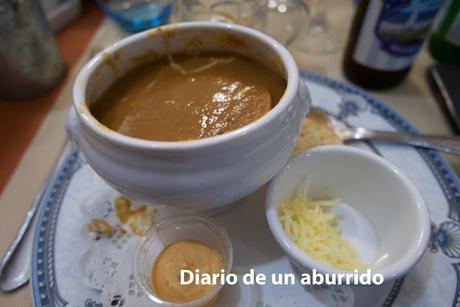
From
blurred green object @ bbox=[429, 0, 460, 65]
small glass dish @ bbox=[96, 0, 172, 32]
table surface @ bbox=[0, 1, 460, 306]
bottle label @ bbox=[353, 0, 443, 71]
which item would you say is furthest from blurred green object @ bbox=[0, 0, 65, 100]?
blurred green object @ bbox=[429, 0, 460, 65]

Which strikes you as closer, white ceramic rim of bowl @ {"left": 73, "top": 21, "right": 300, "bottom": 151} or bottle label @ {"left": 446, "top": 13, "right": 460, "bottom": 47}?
white ceramic rim of bowl @ {"left": 73, "top": 21, "right": 300, "bottom": 151}

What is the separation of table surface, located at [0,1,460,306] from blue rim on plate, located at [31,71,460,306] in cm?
6

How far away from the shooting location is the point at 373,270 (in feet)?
1.74

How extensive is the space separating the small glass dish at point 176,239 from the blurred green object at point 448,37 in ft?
3.16

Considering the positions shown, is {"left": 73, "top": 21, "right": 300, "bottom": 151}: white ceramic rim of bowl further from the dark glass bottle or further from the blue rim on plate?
the dark glass bottle

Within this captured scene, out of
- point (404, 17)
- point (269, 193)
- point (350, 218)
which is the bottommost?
point (350, 218)

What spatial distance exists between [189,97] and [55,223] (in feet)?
1.18

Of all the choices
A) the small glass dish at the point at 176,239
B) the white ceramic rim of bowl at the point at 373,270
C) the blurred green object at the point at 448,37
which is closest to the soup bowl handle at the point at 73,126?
the small glass dish at the point at 176,239

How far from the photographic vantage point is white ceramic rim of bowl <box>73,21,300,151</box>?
0.46 metres

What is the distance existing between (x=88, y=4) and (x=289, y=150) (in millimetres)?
1306

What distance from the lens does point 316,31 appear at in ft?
4.37

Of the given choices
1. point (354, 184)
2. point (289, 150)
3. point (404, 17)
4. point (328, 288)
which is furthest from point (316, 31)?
point (328, 288)

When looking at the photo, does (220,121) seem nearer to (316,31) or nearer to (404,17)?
(404,17)

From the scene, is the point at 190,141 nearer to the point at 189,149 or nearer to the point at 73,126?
the point at 189,149
